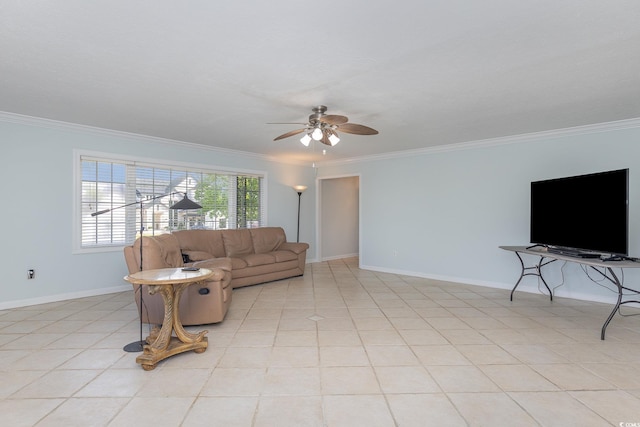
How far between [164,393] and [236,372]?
0.50 metres

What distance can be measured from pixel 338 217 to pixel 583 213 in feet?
17.6

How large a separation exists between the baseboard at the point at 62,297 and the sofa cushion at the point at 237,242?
5.22 feet

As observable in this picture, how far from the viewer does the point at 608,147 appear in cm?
442

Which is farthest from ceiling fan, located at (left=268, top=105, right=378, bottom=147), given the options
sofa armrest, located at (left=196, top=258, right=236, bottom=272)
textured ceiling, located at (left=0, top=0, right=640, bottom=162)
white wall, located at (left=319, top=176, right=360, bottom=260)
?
white wall, located at (left=319, top=176, right=360, bottom=260)

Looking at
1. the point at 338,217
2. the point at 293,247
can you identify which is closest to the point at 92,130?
the point at 293,247

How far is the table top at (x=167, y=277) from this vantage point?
2614 millimetres

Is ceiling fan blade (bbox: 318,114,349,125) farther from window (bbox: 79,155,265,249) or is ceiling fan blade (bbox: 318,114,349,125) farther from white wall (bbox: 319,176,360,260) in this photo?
white wall (bbox: 319,176,360,260)

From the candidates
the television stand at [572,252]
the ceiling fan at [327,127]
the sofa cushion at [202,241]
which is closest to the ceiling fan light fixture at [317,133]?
the ceiling fan at [327,127]

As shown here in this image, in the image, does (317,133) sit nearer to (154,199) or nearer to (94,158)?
(154,199)

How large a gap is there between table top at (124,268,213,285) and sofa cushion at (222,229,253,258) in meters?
2.64

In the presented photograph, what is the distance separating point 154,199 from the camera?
4383 millimetres

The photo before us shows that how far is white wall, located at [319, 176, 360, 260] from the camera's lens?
26.5 feet

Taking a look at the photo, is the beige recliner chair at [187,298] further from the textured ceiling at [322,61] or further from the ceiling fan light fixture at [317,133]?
the ceiling fan light fixture at [317,133]

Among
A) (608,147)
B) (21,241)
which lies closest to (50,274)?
(21,241)
